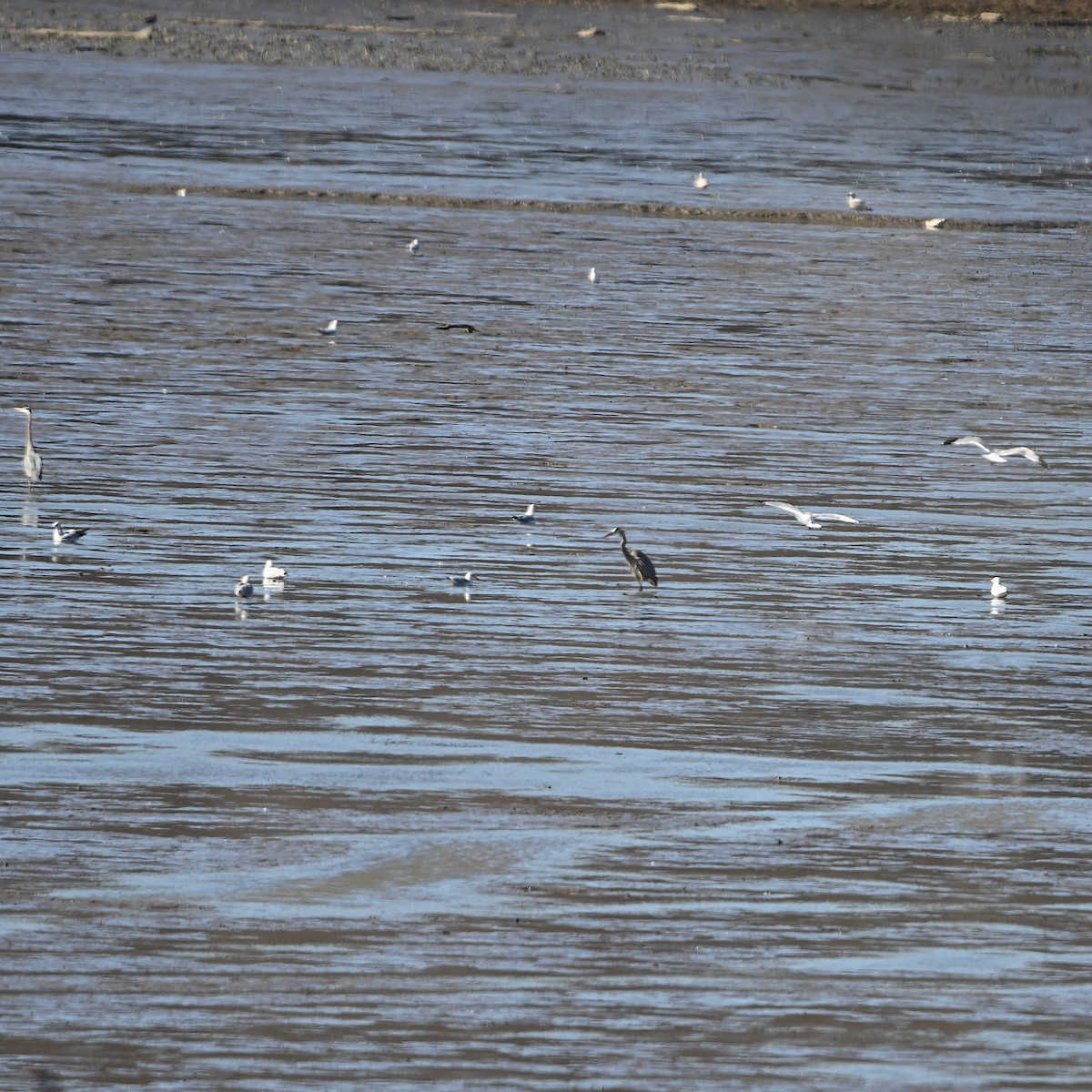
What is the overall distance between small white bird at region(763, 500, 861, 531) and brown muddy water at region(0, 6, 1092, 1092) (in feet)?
0.46

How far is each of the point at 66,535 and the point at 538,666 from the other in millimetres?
3014

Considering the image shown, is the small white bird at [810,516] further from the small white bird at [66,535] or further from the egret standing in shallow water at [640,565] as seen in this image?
the small white bird at [66,535]

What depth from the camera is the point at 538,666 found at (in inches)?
392

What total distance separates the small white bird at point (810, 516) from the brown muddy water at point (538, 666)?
0.46 ft

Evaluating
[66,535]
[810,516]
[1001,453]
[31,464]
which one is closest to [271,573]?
[66,535]

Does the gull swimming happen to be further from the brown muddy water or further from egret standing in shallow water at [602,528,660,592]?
egret standing in shallow water at [602,528,660,592]

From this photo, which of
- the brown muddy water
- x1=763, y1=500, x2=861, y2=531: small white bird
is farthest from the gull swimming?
x1=763, y1=500, x2=861, y2=531: small white bird

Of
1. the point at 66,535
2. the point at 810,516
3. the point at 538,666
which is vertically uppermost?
the point at 810,516

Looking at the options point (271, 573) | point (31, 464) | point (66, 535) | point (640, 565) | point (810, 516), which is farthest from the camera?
point (31, 464)

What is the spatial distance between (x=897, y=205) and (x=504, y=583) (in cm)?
1732

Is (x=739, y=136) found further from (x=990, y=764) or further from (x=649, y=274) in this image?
(x=990, y=764)

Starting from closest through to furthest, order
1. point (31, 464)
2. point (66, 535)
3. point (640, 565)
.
Result: point (640, 565) < point (66, 535) < point (31, 464)

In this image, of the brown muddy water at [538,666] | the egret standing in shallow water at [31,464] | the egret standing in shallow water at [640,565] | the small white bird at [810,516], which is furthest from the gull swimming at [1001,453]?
the egret standing in shallow water at [31,464]

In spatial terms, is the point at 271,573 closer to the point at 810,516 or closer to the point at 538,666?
the point at 538,666
